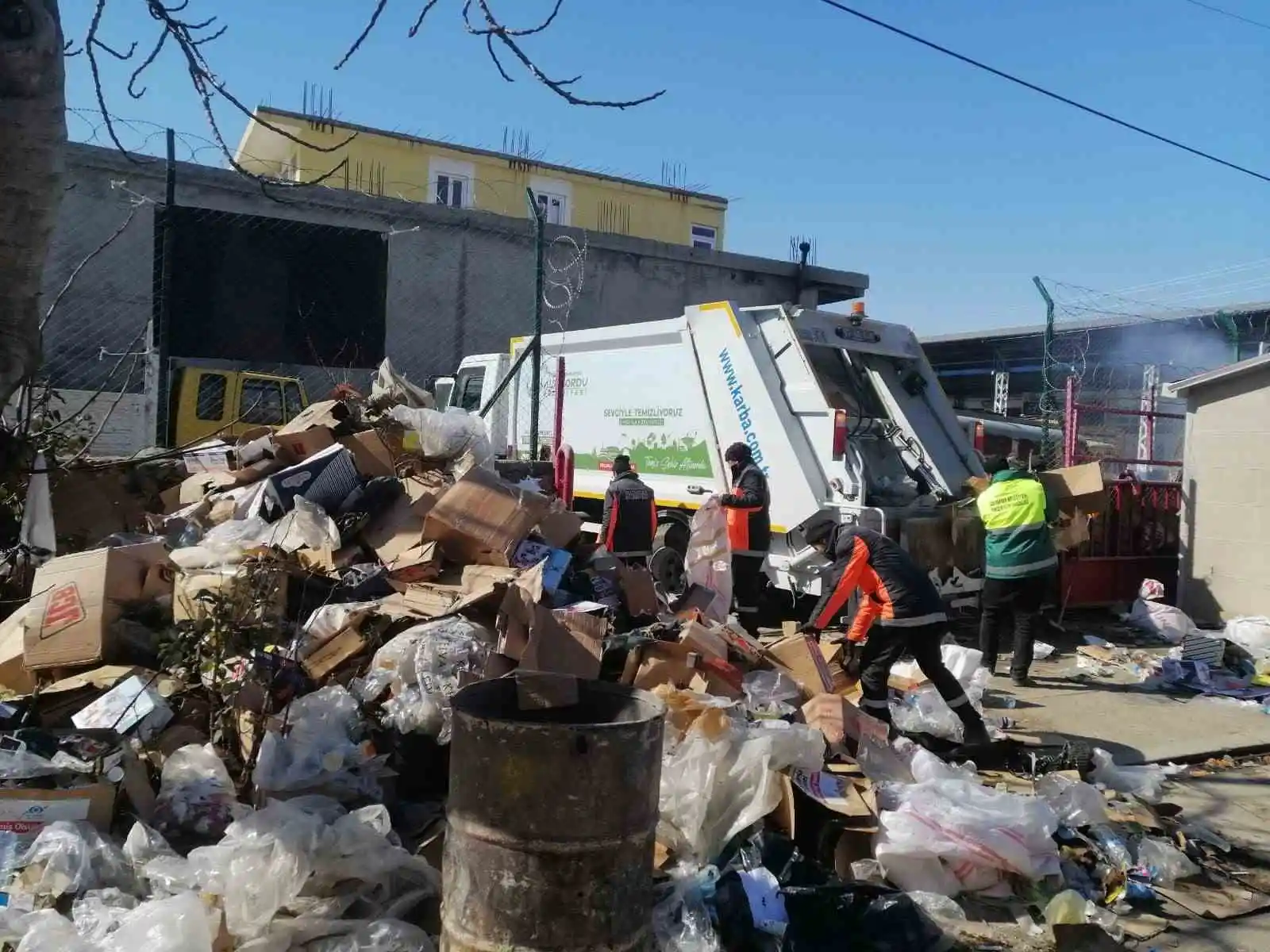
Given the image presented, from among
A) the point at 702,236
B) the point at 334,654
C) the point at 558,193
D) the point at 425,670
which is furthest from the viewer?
the point at 702,236

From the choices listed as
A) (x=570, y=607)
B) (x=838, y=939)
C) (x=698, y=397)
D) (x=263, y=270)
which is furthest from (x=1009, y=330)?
(x=838, y=939)

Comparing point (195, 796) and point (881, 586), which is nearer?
point (195, 796)

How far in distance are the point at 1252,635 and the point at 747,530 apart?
12.7ft

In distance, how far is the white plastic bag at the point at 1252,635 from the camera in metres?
7.66

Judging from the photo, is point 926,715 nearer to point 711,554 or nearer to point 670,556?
point 711,554

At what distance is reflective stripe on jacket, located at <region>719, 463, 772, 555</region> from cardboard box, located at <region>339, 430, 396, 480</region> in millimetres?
2306

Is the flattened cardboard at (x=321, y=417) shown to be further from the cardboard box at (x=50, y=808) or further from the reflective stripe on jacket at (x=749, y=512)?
the cardboard box at (x=50, y=808)

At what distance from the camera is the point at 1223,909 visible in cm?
375

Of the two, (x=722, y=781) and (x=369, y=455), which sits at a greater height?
(x=369, y=455)

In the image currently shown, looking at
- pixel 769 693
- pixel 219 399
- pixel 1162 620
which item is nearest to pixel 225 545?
pixel 769 693

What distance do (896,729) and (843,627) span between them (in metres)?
1.91

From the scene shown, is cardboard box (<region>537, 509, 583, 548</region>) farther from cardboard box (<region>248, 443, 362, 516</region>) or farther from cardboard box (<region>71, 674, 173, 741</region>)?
cardboard box (<region>71, 674, 173, 741</region>)

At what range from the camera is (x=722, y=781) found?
368 centimetres

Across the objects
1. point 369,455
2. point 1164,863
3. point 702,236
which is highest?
point 702,236
